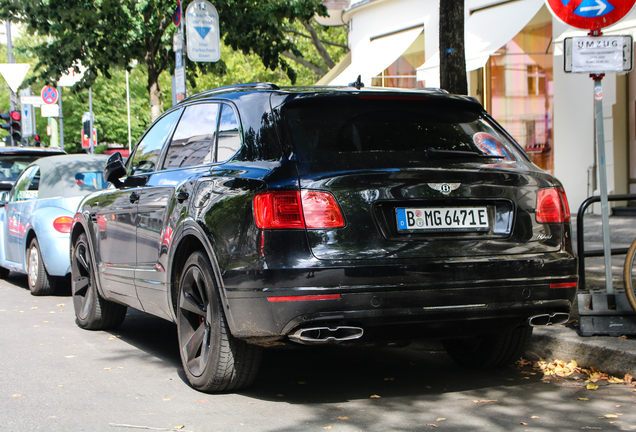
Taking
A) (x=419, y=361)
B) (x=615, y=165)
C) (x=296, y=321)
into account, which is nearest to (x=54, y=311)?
(x=419, y=361)

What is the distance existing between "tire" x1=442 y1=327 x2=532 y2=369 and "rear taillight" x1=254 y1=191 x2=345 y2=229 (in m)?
1.75

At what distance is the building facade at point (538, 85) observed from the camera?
1459 cm

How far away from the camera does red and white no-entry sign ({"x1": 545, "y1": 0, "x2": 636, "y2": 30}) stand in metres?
6.16

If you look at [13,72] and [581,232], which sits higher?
[13,72]

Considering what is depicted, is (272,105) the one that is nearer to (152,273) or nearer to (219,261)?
(219,261)

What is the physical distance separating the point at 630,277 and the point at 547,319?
1.62 m

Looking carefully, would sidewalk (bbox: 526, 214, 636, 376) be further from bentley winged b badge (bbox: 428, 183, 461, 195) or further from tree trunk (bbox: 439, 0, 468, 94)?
tree trunk (bbox: 439, 0, 468, 94)

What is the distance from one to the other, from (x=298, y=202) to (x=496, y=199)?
1.11 m

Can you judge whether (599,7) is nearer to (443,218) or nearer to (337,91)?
(337,91)

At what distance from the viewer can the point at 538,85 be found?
16.5m

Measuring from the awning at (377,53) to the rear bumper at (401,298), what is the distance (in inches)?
582

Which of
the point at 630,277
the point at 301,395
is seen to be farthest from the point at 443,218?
the point at 630,277

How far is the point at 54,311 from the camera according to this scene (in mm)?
8625

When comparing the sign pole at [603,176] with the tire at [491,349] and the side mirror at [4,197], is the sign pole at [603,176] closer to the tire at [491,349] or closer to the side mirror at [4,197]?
the tire at [491,349]
